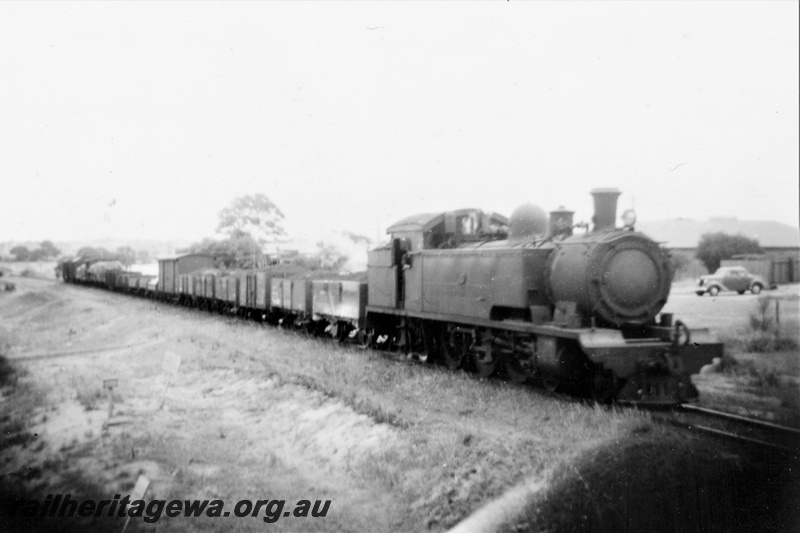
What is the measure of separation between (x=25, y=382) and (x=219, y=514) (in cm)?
523

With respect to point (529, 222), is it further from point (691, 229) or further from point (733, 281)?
point (733, 281)

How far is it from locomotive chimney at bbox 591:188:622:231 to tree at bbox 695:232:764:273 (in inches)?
292

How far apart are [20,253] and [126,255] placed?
21.3m

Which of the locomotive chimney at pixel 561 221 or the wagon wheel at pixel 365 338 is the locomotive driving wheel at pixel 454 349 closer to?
the locomotive chimney at pixel 561 221


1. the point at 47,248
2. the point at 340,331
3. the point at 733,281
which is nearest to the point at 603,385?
the point at 340,331

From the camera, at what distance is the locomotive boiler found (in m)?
7.59

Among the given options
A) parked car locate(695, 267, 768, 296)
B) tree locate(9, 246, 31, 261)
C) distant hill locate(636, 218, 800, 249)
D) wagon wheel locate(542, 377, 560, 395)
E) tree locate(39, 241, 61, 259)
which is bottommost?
wagon wheel locate(542, 377, 560, 395)

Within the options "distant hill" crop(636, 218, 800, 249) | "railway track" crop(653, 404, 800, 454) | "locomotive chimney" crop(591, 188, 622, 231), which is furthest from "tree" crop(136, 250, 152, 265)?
"railway track" crop(653, 404, 800, 454)

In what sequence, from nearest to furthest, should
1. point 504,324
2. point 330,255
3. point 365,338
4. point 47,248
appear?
point 504,324 → point 47,248 → point 365,338 → point 330,255

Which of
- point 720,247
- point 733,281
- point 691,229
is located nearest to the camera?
point 720,247

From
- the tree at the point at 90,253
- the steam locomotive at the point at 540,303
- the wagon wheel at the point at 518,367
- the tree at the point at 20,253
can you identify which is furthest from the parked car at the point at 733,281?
the tree at the point at 90,253

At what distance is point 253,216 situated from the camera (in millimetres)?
14867

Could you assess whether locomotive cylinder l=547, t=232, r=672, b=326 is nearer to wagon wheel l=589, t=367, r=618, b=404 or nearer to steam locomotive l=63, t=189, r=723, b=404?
steam locomotive l=63, t=189, r=723, b=404

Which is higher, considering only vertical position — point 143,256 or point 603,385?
point 143,256
